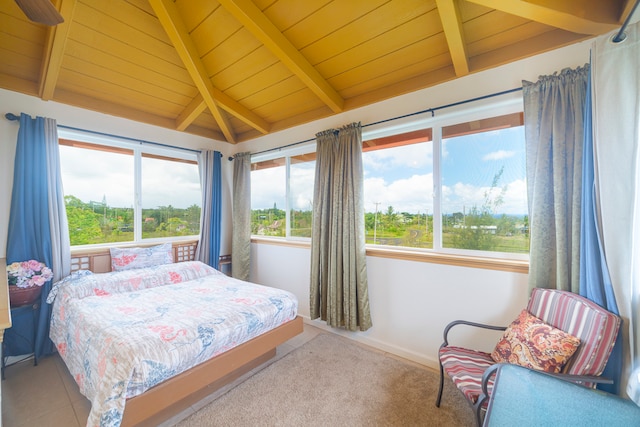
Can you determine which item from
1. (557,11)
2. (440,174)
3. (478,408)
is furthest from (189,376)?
(557,11)

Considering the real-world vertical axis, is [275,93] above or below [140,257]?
above

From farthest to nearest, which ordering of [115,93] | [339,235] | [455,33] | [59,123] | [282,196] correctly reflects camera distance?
[282,196]
[115,93]
[339,235]
[59,123]
[455,33]

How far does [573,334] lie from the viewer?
1391mm

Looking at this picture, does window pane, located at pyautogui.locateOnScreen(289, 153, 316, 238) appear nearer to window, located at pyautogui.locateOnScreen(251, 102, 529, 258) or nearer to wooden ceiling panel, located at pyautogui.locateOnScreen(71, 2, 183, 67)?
window, located at pyautogui.locateOnScreen(251, 102, 529, 258)

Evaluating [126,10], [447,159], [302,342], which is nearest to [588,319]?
[447,159]

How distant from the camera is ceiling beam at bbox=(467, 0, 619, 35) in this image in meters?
1.46

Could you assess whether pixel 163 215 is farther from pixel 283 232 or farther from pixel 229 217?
pixel 283 232

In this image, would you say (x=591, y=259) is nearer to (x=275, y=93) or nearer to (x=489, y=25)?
(x=489, y=25)

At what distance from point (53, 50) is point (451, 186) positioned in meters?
3.47

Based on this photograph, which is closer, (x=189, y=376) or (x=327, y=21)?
(x=189, y=376)

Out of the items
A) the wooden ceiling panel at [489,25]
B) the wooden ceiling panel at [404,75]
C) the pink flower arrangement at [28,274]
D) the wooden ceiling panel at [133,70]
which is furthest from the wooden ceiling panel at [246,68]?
the pink flower arrangement at [28,274]

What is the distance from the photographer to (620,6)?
150cm

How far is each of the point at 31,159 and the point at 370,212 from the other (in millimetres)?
3247

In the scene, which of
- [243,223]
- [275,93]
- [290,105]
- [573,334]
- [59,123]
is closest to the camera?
[573,334]
